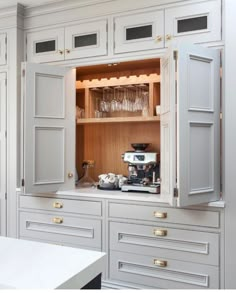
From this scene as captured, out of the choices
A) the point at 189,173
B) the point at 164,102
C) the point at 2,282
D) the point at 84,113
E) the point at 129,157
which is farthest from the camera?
the point at 84,113

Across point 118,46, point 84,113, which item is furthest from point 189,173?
point 84,113

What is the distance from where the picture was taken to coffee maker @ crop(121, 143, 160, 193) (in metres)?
2.76

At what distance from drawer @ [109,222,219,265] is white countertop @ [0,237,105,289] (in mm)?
1322

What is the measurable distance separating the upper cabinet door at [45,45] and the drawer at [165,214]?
1.45m

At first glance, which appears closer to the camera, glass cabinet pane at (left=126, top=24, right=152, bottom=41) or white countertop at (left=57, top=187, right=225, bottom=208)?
white countertop at (left=57, top=187, right=225, bottom=208)

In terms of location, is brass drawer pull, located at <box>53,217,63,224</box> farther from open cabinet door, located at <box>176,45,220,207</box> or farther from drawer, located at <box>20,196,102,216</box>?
open cabinet door, located at <box>176,45,220,207</box>

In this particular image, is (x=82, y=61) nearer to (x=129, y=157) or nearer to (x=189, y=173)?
(x=129, y=157)

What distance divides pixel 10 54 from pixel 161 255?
2232 millimetres

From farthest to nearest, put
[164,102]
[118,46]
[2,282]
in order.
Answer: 1. [118,46]
2. [164,102]
3. [2,282]

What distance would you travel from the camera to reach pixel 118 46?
2664 mm

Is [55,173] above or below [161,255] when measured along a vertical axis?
above

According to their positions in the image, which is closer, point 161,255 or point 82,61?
point 161,255

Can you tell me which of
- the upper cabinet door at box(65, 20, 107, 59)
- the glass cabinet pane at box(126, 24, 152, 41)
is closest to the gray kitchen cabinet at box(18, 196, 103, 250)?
the upper cabinet door at box(65, 20, 107, 59)

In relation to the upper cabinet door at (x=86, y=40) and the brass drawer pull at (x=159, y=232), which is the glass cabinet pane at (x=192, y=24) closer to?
the upper cabinet door at (x=86, y=40)
